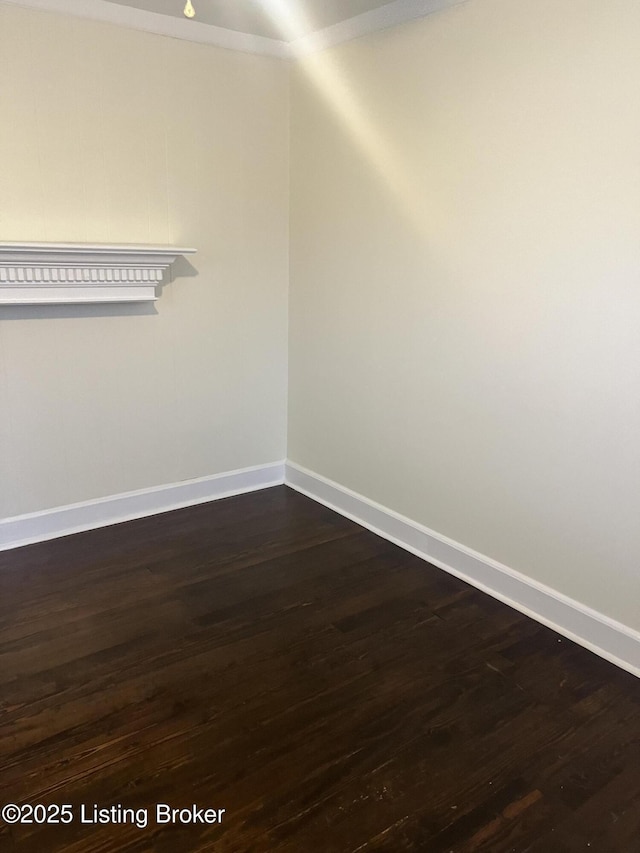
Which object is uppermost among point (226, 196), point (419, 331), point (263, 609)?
point (226, 196)

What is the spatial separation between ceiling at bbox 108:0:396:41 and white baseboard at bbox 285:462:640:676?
199 centimetres

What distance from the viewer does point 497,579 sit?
238 cm

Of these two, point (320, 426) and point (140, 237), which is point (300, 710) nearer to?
point (320, 426)

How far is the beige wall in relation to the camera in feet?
7.97

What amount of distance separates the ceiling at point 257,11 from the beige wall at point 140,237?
129 millimetres

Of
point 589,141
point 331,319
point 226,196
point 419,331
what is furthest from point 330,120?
point 589,141

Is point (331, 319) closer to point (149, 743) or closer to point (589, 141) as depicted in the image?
point (589, 141)

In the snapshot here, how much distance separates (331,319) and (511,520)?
125cm

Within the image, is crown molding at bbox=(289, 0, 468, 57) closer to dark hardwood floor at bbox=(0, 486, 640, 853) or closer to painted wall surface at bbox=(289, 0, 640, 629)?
painted wall surface at bbox=(289, 0, 640, 629)

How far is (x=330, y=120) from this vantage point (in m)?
Result: 2.83

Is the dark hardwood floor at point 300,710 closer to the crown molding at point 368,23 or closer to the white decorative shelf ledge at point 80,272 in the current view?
the white decorative shelf ledge at point 80,272

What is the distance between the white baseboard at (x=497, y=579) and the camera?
204 cm

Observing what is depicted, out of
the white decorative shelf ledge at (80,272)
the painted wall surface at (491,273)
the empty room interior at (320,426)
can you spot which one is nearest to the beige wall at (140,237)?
the empty room interior at (320,426)

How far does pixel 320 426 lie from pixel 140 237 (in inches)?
47.1
